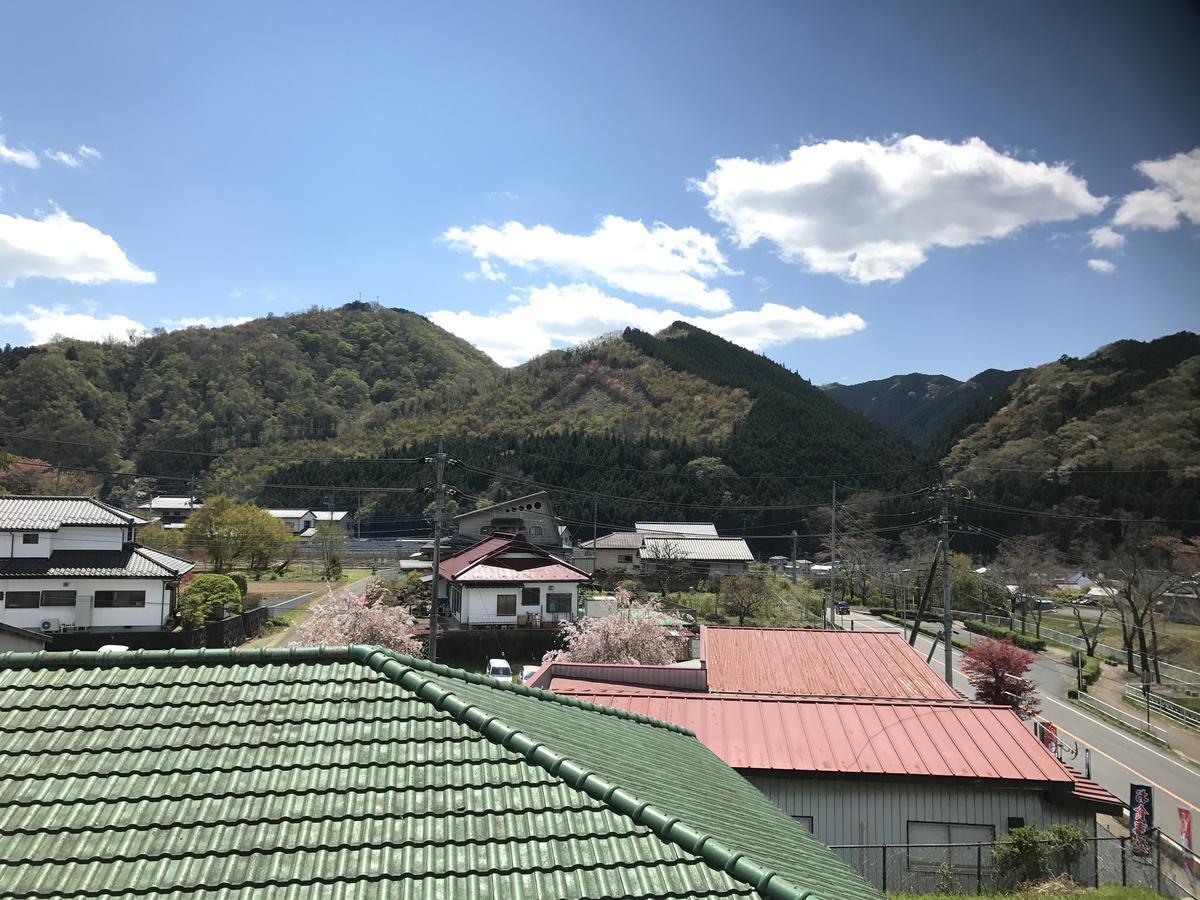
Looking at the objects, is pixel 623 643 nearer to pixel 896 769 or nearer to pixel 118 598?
pixel 896 769

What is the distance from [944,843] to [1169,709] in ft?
72.5

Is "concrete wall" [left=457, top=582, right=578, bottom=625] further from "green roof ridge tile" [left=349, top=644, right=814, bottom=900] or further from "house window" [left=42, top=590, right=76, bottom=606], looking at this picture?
"green roof ridge tile" [left=349, top=644, right=814, bottom=900]

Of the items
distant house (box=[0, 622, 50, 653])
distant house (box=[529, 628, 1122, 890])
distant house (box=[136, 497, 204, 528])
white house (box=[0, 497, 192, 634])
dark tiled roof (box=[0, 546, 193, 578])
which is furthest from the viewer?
distant house (box=[136, 497, 204, 528])

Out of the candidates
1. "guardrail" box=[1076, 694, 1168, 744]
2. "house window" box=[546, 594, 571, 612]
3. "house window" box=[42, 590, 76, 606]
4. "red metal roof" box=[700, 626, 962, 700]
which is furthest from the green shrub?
"guardrail" box=[1076, 694, 1168, 744]

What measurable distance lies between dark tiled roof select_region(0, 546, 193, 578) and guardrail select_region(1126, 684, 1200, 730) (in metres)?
38.1

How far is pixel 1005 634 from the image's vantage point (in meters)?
40.3

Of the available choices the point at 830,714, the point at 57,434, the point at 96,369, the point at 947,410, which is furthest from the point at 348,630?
the point at 947,410

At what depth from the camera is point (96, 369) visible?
113m

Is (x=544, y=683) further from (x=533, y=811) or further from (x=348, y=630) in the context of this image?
(x=533, y=811)

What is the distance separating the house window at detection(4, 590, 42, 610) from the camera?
29047 mm

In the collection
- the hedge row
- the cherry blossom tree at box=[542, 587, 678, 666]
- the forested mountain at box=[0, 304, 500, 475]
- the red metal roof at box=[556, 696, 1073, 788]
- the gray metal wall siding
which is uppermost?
the forested mountain at box=[0, 304, 500, 475]

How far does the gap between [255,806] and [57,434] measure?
106m

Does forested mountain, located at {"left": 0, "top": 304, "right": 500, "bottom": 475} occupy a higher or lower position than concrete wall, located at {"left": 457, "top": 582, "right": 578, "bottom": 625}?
higher

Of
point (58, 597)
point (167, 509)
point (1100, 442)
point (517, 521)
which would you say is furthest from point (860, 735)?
point (167, 509)
